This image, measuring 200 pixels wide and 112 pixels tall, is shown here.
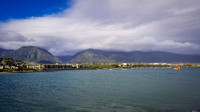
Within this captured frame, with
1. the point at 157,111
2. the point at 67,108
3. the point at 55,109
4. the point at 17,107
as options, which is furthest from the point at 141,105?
the point at 17,107

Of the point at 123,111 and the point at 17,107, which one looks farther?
the point at 17,107

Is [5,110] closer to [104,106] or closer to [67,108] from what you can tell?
[67,108]

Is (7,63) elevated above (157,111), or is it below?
above

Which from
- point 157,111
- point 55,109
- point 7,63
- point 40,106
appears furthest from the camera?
point 7,63

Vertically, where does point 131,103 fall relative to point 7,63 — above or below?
below

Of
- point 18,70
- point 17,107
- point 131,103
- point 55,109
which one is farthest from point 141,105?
point 18,70

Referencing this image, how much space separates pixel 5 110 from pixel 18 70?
599 ft

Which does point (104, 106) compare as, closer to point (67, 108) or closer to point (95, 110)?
point (95, 110)

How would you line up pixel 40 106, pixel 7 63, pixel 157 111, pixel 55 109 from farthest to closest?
pixel 7 63 → pixel 40 106 → pixel 55 109 → pixel 157 111

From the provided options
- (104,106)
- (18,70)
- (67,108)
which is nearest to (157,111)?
(104,106)

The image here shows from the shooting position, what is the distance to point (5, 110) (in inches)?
1116

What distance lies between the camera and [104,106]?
29.3 m

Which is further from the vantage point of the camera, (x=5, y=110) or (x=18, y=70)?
(x=18, y=70)

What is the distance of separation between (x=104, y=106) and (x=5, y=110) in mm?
16475
